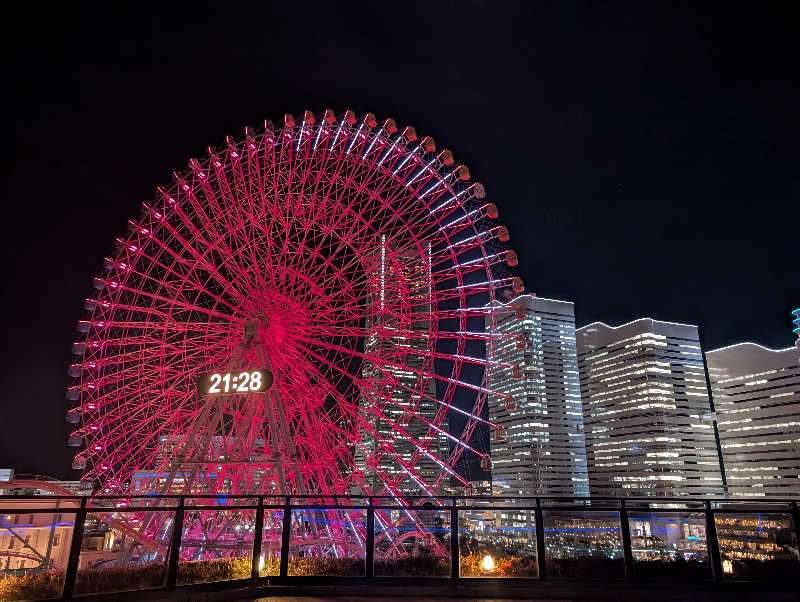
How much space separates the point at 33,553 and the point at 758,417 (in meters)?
153

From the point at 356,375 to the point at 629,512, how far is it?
1218cm

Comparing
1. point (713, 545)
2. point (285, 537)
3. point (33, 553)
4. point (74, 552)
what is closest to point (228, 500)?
point (285, 537)

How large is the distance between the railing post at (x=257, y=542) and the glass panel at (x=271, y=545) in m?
0.10

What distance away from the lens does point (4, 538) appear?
884 cm

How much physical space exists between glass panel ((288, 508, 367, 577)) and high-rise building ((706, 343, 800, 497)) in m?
137

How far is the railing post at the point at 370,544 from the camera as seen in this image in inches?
374

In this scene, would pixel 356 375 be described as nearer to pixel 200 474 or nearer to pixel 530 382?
pixel 200 474

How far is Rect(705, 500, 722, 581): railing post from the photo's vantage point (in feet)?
31.5

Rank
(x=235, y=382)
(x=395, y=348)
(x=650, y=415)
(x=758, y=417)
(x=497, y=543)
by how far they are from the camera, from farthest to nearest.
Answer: (x=650, y=415) < (x=758, y=417) < (x=395, y=348) < (x=235, y=382) < (x=497, y=543)

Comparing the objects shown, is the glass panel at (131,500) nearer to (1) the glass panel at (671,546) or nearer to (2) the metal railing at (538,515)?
(2) the metal railing at (538,515)

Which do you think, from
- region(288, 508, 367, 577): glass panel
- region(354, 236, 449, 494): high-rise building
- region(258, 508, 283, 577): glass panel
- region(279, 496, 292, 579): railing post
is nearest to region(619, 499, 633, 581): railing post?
region(288, 508, 367, 577): glass panel

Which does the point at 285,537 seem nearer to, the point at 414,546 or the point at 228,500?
the point at 414,546

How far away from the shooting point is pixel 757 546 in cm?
991

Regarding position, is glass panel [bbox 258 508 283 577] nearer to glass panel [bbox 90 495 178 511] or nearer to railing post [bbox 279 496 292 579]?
railing post [bbox 279 496 292 579]
